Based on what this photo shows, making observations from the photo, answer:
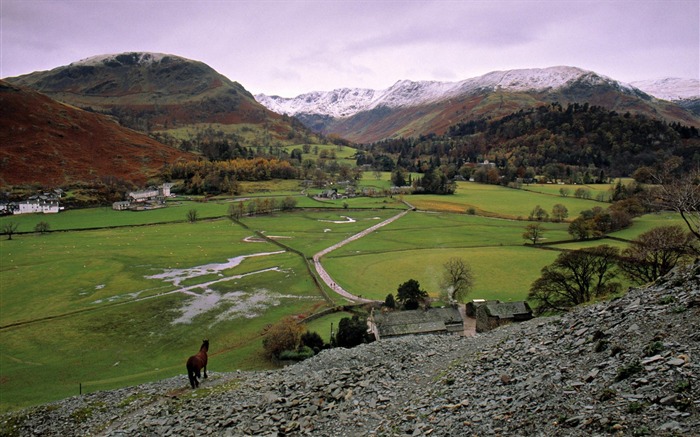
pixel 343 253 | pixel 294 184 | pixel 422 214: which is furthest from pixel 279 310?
pixel 294 184

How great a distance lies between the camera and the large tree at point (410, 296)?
49.1m

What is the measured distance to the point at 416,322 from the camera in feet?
141

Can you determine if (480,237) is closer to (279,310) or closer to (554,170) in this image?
(279,310)

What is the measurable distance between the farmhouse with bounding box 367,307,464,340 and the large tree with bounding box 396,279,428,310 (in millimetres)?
3470

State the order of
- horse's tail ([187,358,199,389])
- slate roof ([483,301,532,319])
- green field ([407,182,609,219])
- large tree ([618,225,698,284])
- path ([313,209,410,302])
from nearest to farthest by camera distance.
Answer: horse's tail ([187,358,199,389]) < large tree ([618,225,698,284]) < slate roof ([483,301,532,319]) < path ([313,209,410,302]) < green field ([407,182,609,219])

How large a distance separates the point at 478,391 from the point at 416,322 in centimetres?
3024

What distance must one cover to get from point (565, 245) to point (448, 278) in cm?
3652

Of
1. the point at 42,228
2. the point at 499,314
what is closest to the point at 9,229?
the point at 42,228

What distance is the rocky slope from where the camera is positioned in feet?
31.1

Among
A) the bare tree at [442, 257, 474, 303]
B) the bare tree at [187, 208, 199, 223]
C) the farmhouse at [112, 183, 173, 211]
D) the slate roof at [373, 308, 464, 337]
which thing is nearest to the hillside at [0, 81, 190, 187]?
the farmhouse at [112, 183, 173, 211]

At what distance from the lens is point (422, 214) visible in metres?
120

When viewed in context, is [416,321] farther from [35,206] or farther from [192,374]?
[35,206]

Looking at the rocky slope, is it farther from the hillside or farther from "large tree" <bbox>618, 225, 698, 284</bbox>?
the hillside

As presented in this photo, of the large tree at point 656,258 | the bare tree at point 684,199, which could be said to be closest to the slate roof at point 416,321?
the large tree at point 656,258
